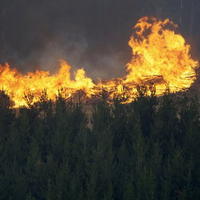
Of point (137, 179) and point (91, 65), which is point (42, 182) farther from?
point (91, 65)

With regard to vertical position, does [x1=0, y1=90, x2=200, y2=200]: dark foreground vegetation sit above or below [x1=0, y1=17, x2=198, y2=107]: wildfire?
below

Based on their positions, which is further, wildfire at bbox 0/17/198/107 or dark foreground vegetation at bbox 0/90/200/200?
wildfire at bbox 0/17/198/107

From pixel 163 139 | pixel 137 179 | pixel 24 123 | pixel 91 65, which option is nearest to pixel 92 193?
pixel 137 179

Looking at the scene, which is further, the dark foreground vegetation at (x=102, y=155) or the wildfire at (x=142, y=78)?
the wildfire at (x=142, y=78)

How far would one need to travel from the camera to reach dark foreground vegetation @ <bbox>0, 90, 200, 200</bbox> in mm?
12547

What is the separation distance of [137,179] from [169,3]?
27426 millimetres

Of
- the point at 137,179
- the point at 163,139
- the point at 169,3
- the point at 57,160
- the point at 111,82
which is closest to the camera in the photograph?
the point at 137,179

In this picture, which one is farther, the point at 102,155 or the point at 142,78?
the point at 142,78

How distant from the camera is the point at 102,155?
14320mm

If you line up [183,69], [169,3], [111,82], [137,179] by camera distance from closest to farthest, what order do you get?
[137,179]
[183,69]
[111,82]
[169,3]

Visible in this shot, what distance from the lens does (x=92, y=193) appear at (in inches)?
479

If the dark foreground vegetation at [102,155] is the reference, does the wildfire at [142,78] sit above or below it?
above

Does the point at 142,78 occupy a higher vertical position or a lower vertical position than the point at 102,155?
higher

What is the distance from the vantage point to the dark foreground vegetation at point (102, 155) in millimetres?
12547
